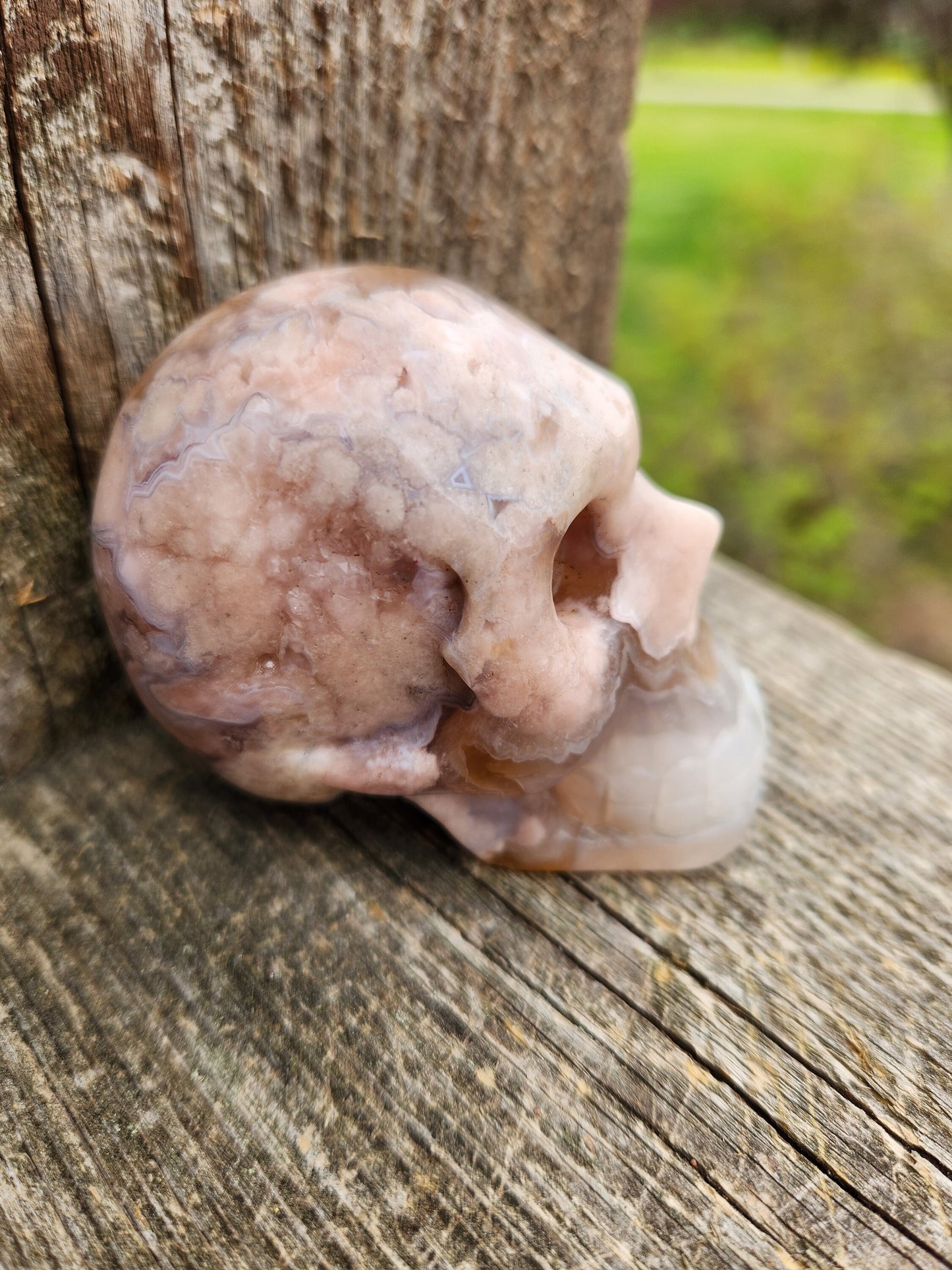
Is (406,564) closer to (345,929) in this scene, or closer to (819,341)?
(345,929)

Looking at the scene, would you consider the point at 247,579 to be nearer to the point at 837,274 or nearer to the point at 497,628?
the point at 497,628

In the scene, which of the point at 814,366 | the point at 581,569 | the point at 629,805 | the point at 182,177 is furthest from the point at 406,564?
the point at 814,366

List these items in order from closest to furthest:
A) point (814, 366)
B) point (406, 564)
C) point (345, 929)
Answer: point (406, 564) → point (345, 929) → point (814, 366)

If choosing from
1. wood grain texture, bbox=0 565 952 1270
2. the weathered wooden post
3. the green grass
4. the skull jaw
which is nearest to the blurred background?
the green grass

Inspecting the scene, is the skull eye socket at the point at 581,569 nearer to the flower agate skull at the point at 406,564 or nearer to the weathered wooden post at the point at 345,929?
the flower agate skull at the point at 406,564

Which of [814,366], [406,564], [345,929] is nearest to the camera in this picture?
[406,564]

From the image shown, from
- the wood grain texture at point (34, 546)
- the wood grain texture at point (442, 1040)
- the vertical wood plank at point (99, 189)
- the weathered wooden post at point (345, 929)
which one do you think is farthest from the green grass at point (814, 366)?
the wood grain texture at point (34, 546)
